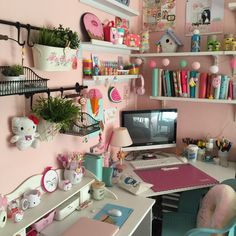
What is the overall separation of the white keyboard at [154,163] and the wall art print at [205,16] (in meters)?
1.11

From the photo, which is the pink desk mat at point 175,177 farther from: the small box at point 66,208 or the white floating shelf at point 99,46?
the white floating shelf at point 99,46

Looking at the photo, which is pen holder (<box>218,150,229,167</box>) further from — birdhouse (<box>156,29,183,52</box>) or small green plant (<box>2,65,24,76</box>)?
small green plant (<box>2,65,24,76</box>)

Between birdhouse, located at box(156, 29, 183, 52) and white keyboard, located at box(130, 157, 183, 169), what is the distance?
0.95 meters

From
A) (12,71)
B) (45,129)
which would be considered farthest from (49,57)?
(45,129)

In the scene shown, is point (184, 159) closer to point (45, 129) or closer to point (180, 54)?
point (180, 54)

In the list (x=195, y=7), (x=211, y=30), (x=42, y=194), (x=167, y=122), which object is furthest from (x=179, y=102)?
(x=42, y=194)

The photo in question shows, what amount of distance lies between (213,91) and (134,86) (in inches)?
28.4

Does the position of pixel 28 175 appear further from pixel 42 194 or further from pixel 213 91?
pixel 213 91

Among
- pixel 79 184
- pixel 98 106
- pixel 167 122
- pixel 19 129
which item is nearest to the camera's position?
pixel 19 129

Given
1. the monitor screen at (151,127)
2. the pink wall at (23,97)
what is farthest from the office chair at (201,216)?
the pink wall at (23,97)

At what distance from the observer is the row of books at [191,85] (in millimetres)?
2145

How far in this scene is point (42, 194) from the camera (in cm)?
147

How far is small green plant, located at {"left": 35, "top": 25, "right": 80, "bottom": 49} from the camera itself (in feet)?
4.25

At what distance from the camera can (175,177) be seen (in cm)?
198
